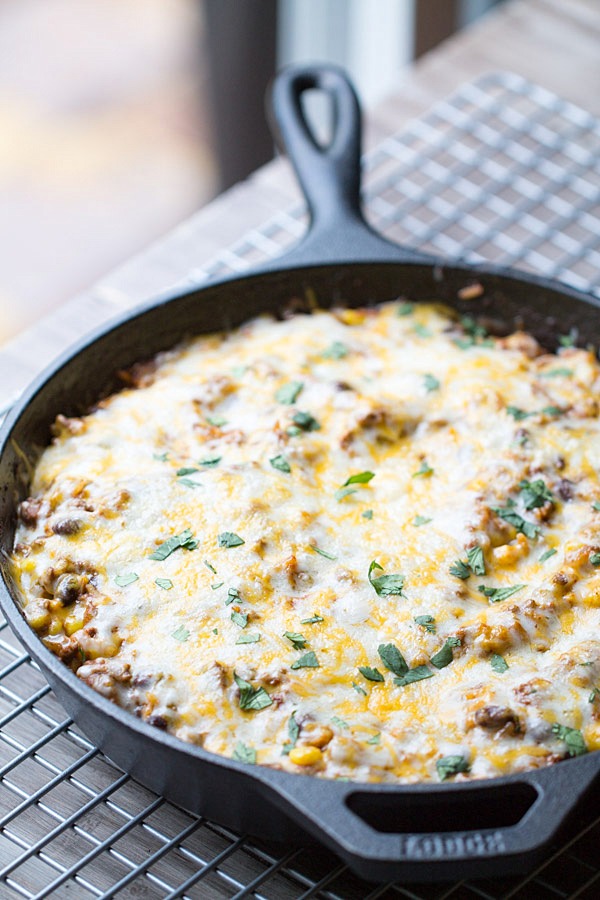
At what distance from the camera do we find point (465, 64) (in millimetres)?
4051

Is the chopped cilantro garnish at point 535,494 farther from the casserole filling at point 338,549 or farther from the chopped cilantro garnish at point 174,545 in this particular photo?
the chopped cilantro garnish at point 174,545

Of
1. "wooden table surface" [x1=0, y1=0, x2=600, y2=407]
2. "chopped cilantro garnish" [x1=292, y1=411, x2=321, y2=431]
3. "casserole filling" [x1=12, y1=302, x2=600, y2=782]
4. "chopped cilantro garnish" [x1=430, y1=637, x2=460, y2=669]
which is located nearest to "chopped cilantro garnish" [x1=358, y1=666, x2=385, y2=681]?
"casserole filling" [x1=12, y1=302, x2=600, y2=782]

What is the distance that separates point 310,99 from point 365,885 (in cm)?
423

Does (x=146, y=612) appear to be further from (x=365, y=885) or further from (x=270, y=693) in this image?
(x=365, y=885)

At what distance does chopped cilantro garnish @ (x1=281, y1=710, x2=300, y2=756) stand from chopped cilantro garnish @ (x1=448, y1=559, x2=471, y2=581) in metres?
0.47

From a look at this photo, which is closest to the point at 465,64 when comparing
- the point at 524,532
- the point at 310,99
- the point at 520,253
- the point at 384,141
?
the point at 384,141

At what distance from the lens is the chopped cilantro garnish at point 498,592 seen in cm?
220

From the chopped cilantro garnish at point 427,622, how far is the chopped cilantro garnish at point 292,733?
1.03ft

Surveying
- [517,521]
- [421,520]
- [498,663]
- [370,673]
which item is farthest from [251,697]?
[517,521]

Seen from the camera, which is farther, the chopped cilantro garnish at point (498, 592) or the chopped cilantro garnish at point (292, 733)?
the chopped cilantro garnish at point (498, 592)

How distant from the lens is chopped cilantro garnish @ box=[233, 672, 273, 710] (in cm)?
198

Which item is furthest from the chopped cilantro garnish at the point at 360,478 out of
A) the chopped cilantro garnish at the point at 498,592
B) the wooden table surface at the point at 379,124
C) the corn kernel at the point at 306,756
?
the wooden table surface at the point at 379,124

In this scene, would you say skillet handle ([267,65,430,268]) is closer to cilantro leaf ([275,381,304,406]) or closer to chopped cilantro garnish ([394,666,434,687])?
cilantro leaf ([275,381,304,406])

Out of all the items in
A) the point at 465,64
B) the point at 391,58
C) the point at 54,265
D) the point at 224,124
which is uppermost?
the point at 465,64
